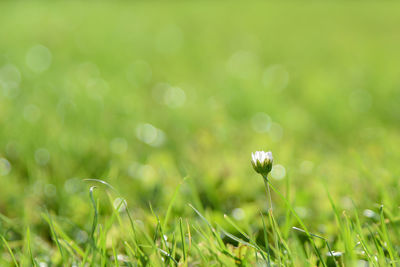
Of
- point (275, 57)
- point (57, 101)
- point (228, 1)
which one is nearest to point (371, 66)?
point (275, 57)

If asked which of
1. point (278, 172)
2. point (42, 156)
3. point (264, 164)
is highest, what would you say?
point (264, 164)

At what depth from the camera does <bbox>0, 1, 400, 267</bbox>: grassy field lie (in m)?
1.06

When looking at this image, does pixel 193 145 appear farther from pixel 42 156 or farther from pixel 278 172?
pixel 42 156

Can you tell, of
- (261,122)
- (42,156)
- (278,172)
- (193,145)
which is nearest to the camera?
(278,172)

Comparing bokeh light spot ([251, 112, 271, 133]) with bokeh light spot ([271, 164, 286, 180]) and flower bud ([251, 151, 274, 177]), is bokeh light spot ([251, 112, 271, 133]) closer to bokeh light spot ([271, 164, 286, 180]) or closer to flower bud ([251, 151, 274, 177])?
bokeh light spot ([271, 164, 286, 180])

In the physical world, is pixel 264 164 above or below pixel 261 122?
above

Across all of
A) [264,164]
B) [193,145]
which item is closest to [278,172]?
[193,145]

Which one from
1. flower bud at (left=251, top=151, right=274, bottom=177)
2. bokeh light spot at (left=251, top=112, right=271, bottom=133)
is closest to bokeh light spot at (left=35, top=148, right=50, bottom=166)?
bokeh light spot at (left=251, top=112, right=271, bottom=133)

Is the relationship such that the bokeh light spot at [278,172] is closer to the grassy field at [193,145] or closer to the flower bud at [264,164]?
the grassy field at [193,145]

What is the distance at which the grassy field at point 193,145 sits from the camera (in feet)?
3.49

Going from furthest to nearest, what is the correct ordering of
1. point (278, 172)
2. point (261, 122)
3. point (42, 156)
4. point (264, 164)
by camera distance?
point (261, 122), point (42, 156), point (278, 172), point (264, 164)

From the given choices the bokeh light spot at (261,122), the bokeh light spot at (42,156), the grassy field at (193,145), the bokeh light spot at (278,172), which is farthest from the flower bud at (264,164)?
the bokeh light spot at (261,122)

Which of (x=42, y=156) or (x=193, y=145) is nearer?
(x=42, y=156)

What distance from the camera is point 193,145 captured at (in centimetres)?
207
